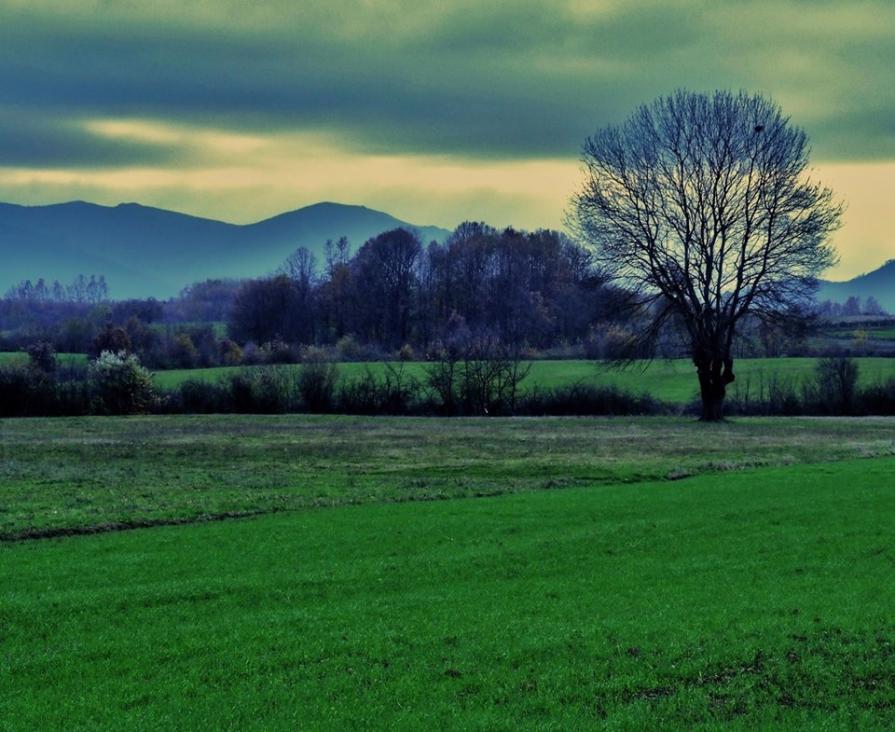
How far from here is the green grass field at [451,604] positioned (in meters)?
8.99

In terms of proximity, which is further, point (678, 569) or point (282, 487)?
point (282, 487)

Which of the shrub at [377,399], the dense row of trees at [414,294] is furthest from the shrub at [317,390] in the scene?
the dense row of trees at [414,294]

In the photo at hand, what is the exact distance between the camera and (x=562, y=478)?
2748cm

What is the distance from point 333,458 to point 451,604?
70.1 ft

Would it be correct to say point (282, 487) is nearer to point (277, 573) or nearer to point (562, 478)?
point (562, 478)

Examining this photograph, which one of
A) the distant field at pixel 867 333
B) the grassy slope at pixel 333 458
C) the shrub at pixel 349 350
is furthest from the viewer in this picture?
the distant field at pixel 867 333

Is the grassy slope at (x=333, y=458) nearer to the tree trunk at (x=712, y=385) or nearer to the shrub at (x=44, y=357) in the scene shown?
the tree trunk at (x=712, y=385)

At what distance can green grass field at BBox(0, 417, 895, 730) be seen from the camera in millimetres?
8992

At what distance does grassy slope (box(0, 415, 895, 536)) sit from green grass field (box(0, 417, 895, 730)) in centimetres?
26

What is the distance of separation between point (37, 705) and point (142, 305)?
598 ft

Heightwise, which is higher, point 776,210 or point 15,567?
point 776,210

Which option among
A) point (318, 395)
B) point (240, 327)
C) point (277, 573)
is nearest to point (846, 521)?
point (277, 573)

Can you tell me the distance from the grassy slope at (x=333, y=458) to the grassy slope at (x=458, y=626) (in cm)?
457

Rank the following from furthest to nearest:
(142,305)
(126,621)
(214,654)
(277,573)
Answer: (142,305) → (277,573) → (126,621) → (214,654)
